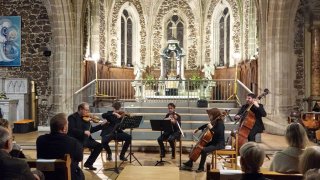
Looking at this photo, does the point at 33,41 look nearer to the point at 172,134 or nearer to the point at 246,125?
the point at 172,134

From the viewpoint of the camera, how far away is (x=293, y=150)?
149 inches

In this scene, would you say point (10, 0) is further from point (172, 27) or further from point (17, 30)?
point (172, 27)

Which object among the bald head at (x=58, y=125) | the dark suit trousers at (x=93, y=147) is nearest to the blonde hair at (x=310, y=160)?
the bald head at (x=58, y=125)

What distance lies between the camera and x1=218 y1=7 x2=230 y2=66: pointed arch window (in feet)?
64.9

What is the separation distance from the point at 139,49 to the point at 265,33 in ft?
28.7

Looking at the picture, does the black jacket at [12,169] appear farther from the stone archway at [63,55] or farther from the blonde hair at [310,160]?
the stone archway at [63,55]

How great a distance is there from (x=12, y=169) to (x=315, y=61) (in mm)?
12220

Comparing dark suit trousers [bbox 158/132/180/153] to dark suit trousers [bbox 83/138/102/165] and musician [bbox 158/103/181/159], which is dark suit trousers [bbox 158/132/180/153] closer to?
musician [bbox 158/103/181/159]

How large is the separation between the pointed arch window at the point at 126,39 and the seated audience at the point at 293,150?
1686cm

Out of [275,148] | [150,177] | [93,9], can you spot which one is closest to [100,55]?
[93,9]

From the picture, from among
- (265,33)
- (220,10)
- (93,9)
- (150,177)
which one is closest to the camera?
(150,177)

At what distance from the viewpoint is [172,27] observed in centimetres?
2144

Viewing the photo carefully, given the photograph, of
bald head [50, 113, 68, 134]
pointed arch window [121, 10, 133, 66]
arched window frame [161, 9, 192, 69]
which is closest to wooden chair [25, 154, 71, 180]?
bald head [50, 113, 68, 134]

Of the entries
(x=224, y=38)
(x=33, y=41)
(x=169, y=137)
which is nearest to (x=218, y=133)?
(x=169, y=137)
